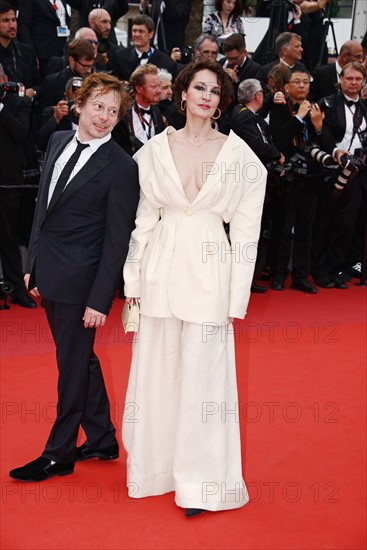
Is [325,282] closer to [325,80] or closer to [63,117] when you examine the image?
[325,80]

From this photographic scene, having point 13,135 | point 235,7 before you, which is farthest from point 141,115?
point 235,7

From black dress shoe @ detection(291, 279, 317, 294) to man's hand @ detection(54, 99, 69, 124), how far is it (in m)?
2.46

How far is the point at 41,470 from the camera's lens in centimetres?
364

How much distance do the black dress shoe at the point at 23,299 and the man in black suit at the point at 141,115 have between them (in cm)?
130

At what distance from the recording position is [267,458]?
3.93 metres

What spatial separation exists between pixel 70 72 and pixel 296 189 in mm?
2063

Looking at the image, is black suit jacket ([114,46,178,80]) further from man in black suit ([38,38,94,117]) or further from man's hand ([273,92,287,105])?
man's hand ([273,92,287,105])

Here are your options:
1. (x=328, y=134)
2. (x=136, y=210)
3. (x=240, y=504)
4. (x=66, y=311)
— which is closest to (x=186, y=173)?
(x=136, y=210)

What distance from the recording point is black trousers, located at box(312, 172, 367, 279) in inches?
284

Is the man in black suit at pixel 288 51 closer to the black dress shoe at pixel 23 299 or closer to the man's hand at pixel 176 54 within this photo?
the man's hand at pixel 176 54

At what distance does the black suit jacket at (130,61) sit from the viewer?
742 cm

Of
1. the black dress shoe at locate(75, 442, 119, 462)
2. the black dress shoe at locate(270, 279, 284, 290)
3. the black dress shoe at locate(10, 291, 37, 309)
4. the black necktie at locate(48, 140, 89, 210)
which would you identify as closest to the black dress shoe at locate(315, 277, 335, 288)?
the black dress shoe at locate(270, 279, 284, 290)

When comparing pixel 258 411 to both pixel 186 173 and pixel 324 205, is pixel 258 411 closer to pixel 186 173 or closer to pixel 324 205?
pixel 186 173

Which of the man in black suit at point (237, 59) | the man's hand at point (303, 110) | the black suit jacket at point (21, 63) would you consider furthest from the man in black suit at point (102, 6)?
the man's hand at point (303, 110)
